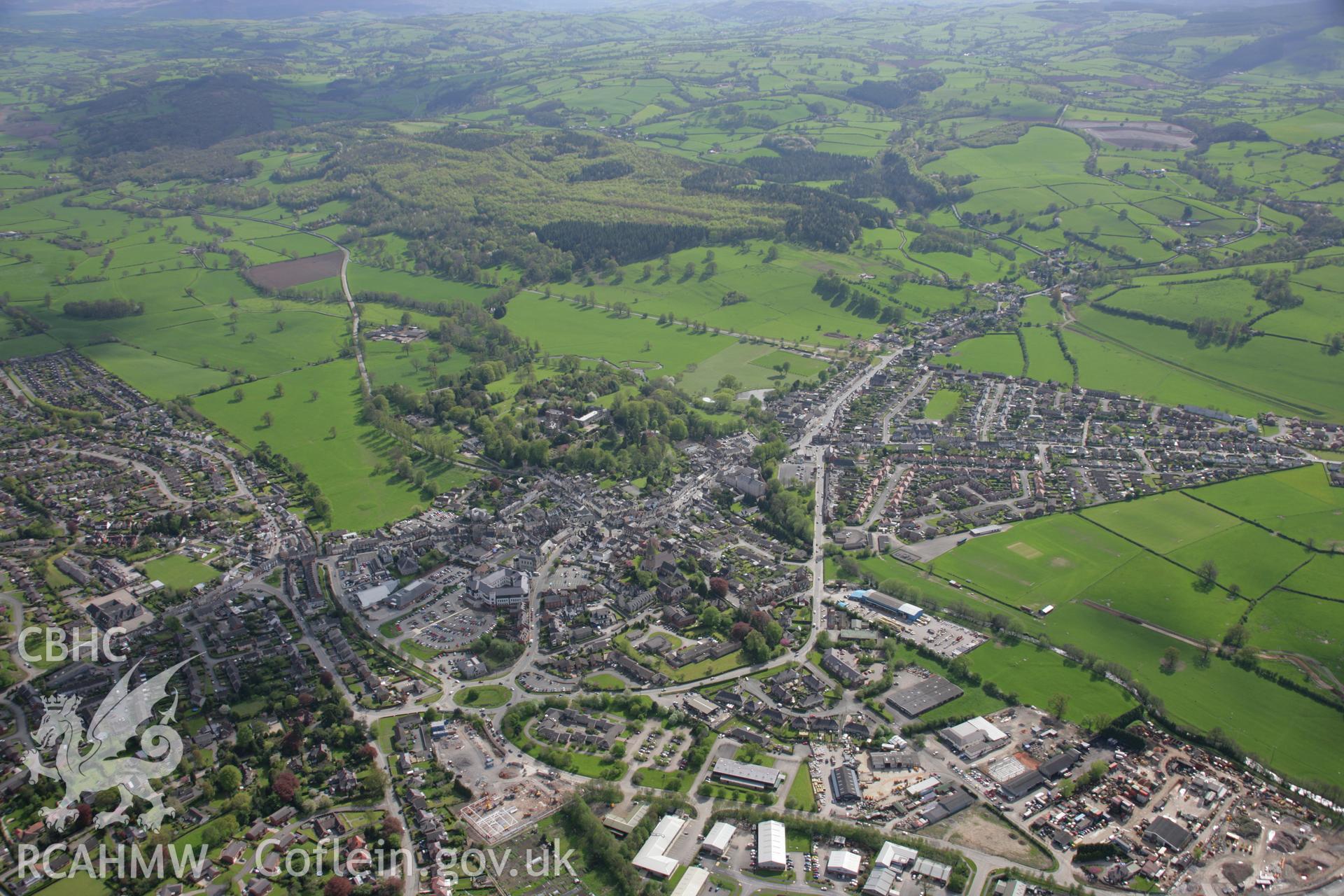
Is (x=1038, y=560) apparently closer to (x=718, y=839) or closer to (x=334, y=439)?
(x=718, y=839)

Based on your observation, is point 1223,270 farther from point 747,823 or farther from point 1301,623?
point 747,823

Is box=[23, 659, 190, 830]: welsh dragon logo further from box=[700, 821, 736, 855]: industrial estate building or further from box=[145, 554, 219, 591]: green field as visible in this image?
box=[700, 821, 736, 855]: industrial estate building

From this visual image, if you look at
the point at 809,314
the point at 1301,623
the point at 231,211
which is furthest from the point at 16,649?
the point at 231,211

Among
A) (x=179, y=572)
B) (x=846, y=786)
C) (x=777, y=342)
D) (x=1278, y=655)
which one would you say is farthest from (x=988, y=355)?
(x=179, y=572)

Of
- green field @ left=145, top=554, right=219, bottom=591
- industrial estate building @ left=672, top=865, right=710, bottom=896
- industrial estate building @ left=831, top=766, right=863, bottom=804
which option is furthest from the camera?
green field @ left=145, top=554, right=219, bottom=591

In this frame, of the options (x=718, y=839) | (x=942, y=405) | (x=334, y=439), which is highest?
(x=942, y=405)

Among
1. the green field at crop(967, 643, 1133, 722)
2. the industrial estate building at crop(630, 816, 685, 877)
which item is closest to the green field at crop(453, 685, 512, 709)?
the industrial estate building at crop(630, 816, 685, 877)

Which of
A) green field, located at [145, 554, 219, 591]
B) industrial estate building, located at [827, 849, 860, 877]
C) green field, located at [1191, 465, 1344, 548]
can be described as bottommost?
green field, located at [145, 554, 219, 591]
